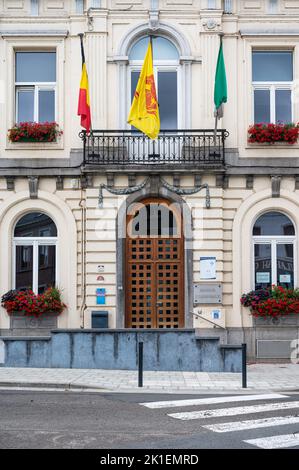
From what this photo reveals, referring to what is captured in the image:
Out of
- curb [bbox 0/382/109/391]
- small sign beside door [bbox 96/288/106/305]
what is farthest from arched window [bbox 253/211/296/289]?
curb [bbox 0/382/109/391]

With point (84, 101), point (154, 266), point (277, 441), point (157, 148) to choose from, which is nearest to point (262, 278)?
point (154, 266)

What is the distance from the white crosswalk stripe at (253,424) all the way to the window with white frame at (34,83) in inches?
479

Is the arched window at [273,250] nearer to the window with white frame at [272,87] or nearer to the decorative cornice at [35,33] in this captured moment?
the window with white frame at [272,87]

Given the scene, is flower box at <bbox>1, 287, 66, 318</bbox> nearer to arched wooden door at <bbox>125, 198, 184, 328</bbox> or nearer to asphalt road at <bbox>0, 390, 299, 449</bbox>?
arched wooden door at <bbox>125, 198, 184, 328</bbox>

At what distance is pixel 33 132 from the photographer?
19.9 metres

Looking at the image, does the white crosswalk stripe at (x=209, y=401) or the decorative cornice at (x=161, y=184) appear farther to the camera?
the decorative cornice at (x=161, y=184)

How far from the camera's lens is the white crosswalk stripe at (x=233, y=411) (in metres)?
11.2

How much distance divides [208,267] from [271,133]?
388 cm

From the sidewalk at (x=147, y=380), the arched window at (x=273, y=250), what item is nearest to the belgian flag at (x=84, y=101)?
the arched window at (x=273, y=250)

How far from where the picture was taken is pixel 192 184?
19.7 meters

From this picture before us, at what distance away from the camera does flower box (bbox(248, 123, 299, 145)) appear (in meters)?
19.8

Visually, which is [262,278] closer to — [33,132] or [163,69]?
[163,69]
